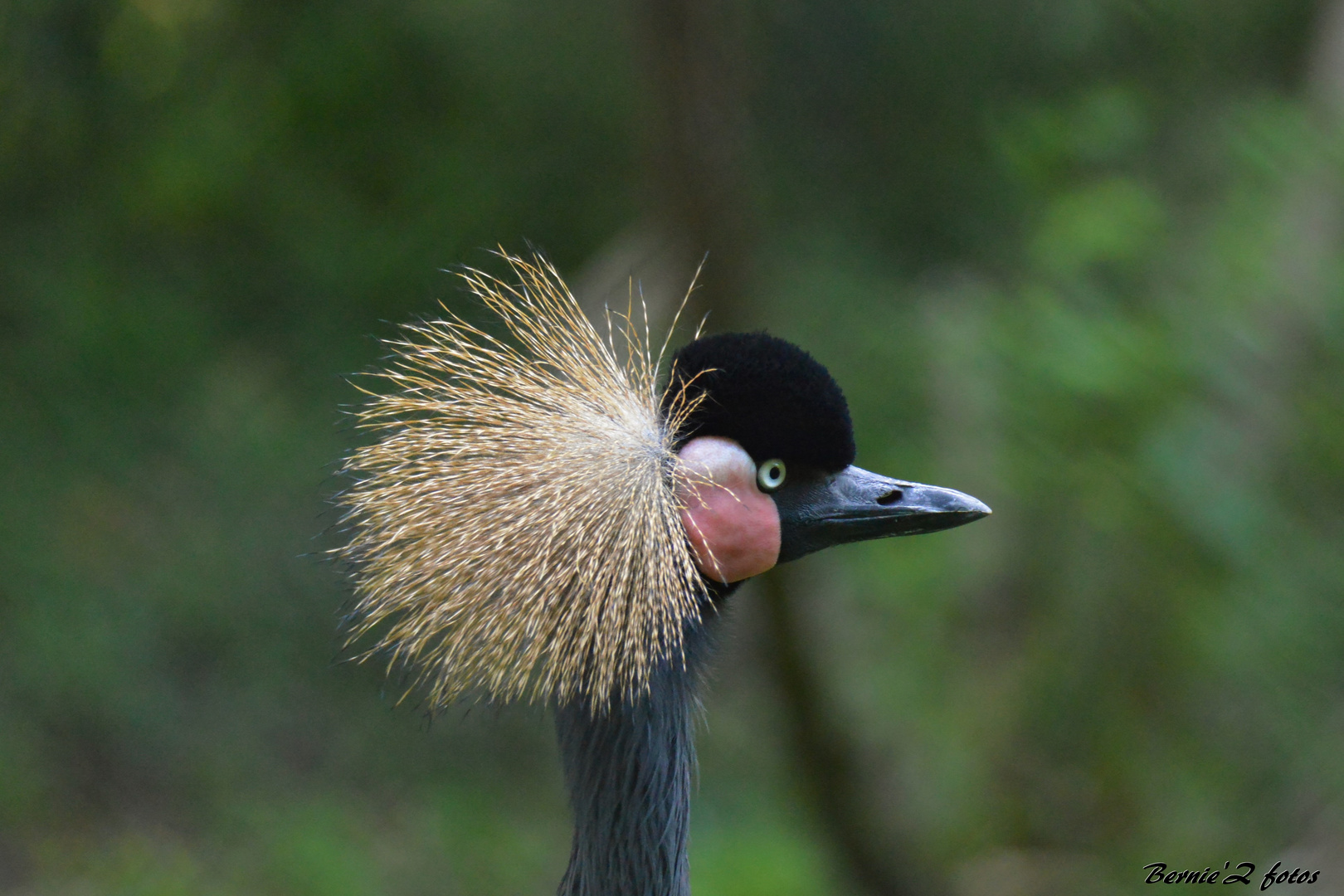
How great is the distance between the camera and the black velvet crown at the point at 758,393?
1518 mm

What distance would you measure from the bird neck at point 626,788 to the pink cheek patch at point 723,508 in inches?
4.6

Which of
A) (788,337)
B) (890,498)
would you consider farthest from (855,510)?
(788,337)

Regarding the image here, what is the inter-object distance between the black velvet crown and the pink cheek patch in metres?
0.02

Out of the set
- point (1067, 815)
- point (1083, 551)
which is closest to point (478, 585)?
point (1083, 551)

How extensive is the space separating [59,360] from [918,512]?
347cm

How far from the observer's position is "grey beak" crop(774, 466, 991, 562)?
160cm

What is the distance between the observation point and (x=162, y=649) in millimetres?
4602

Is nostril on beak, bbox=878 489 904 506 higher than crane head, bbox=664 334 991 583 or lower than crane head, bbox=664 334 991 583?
lower

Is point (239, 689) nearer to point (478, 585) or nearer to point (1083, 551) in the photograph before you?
point (1083, 551)
